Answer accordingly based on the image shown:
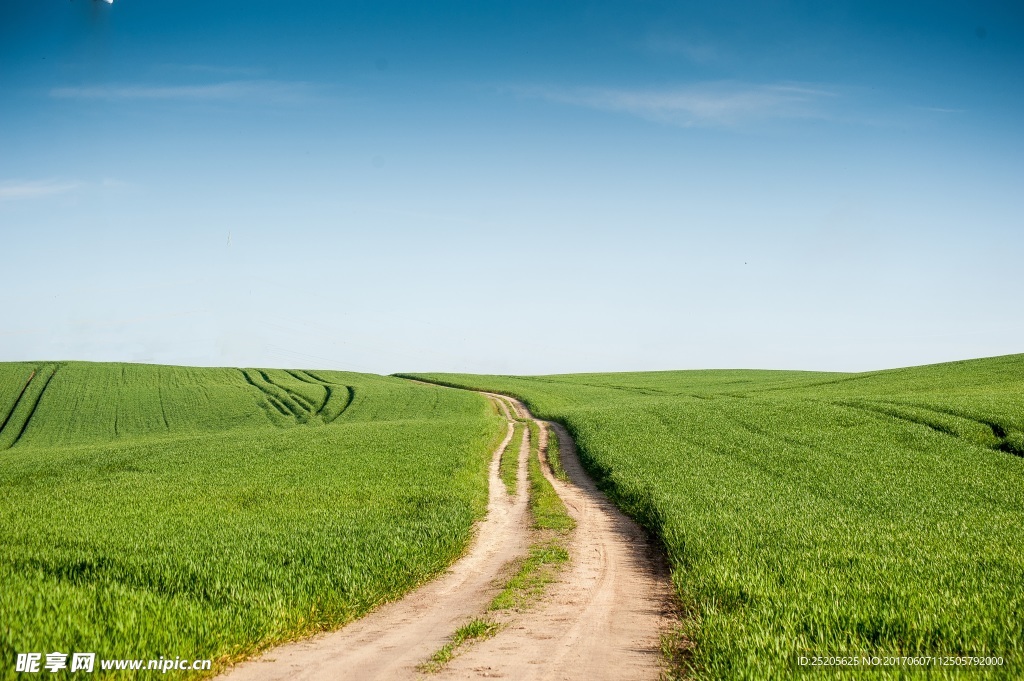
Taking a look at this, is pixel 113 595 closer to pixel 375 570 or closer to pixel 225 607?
pixel 225 607

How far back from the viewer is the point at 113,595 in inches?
416

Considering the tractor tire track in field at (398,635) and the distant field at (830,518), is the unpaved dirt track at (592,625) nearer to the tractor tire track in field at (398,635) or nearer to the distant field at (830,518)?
the distant field at (830,518)

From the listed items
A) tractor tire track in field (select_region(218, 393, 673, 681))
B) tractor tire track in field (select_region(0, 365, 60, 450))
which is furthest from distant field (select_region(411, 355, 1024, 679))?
tractor tire track in field (select_region(0, 365, 60, 450))

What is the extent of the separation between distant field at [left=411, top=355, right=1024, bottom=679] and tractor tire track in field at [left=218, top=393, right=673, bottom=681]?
87 cm

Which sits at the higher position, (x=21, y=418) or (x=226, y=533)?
(x=226, y=533)

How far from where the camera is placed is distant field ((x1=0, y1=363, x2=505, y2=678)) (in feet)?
31.4

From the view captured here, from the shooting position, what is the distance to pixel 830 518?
1834 centimetres

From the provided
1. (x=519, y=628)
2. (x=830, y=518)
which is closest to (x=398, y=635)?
(x=519, y=628)

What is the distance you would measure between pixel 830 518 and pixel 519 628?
11612 mm

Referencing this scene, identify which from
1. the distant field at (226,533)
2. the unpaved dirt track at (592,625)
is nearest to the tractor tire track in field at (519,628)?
the unpaved dirt track at (592,625)

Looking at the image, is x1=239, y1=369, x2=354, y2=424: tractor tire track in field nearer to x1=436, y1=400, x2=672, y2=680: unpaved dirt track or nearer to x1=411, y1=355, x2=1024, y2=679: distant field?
x1=411, y1=355, x2=1024, y2=679: distant field

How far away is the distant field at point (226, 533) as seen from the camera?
9586mm

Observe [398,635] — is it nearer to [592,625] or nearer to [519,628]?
[519,628]

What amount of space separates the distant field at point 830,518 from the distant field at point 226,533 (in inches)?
248
